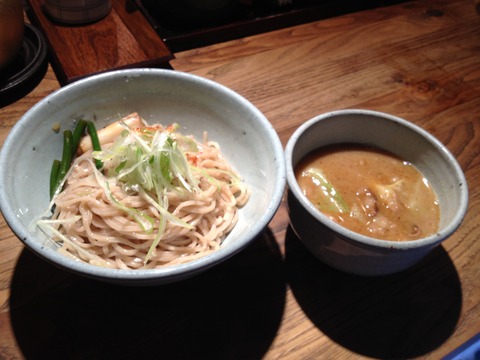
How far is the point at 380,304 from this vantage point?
1.33m


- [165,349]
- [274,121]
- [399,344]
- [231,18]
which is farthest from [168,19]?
[399,344]

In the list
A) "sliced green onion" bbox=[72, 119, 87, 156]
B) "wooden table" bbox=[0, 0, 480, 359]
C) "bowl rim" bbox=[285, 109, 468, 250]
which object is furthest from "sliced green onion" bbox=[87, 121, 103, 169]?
"bowl rim" bbox=[285, 109, 468, 250]

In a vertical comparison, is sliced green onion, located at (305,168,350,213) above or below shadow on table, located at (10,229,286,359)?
above

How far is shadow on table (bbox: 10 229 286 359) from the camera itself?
1146mm

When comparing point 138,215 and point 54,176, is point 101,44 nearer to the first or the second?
point 54,176

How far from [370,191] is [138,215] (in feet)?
2.32

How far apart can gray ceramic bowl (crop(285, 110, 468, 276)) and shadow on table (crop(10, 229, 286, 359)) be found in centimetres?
23

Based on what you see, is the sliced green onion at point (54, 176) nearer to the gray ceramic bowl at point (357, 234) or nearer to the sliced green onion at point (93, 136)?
the sliced green onion at point (93, 136)

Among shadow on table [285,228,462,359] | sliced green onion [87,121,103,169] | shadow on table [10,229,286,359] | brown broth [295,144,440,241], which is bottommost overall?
shadow on table [285,228,462,359]

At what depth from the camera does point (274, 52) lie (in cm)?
221

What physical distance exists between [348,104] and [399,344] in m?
1.12

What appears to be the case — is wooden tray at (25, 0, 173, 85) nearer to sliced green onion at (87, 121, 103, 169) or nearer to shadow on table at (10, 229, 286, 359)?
sliced green onion at (87, 121, 103, 169)

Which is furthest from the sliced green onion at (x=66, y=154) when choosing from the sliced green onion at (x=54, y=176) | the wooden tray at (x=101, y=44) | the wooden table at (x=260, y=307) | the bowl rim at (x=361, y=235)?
the bowl rim at (x=361, y=235)

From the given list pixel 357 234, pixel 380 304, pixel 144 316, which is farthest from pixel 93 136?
pixel 380 304
